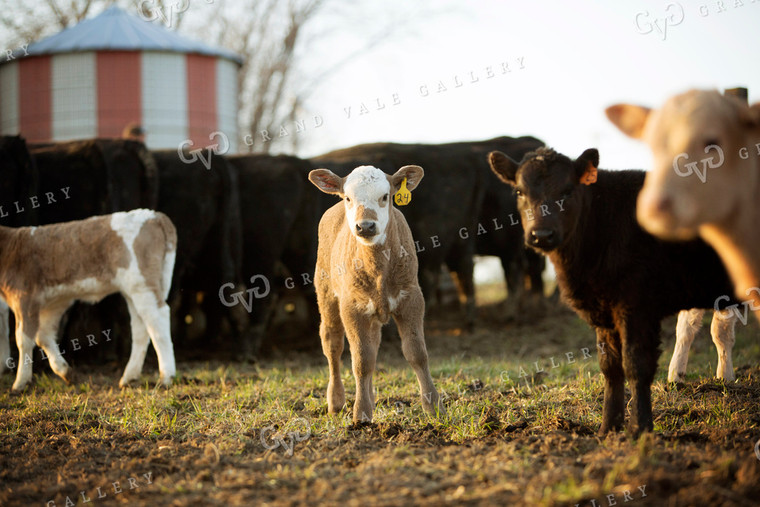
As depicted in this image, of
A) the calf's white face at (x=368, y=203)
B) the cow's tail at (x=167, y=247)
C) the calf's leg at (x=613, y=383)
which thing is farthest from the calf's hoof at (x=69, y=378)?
the calf's leg at (x=613, y=383)

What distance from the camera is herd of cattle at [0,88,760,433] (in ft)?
11.8

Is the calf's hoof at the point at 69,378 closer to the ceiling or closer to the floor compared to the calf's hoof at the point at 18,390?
closer to the ceiling

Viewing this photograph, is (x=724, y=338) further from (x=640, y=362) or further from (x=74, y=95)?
(x=74, y=95)

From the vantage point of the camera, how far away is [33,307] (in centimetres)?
779

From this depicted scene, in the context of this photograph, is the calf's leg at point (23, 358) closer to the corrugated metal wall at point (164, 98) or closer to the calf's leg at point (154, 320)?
the calf's leg at point (154, 320)

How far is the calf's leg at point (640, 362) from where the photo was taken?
4531 millimetres

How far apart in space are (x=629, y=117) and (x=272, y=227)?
6.78 meters

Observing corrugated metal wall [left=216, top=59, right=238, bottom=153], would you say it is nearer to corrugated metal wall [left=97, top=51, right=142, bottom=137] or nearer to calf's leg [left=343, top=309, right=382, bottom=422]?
corrugated metal wall [left=97, top=51, right=142, bottom=137]

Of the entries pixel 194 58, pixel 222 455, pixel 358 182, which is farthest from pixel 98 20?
pixel 222 455

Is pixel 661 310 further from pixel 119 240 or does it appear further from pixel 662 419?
pixel 119 240

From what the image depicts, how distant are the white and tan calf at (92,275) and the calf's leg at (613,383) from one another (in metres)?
4.31

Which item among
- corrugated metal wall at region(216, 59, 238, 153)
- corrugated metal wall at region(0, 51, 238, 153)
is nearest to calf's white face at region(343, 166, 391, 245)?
corrugated metal wall at region(0, 51, 238, 153)

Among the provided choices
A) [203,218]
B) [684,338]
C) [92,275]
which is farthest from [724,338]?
[203,218]

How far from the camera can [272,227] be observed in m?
10.3
